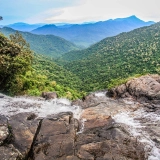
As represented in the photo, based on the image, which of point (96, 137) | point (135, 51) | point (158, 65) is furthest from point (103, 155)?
point (135, 51)

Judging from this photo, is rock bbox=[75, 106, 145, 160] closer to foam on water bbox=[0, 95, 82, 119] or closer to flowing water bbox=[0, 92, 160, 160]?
flowing water bbox=[0, 92, 160, 160]

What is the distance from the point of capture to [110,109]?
21672 mm

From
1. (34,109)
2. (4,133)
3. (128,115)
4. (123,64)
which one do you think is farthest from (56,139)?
(123,64)

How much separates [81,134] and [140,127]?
494 cm

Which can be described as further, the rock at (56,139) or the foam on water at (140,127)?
the foam on water at (140,127)

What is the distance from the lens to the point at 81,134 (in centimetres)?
1499

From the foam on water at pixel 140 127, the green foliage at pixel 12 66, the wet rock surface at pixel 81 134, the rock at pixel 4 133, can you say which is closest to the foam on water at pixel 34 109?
the wet rock surface at pixel 81 134

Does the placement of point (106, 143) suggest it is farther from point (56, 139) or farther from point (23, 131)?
point (23, 131)

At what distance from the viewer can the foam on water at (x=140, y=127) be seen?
43.6 feet

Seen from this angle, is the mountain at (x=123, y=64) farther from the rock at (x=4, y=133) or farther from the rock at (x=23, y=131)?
the rock at (x=4, y=133)

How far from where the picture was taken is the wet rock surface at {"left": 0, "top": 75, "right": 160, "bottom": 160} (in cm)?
1250

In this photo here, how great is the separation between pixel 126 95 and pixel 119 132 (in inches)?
468

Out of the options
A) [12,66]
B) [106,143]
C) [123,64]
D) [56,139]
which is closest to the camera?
[106,143]

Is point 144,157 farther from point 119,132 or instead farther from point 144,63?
A: point 144,63
